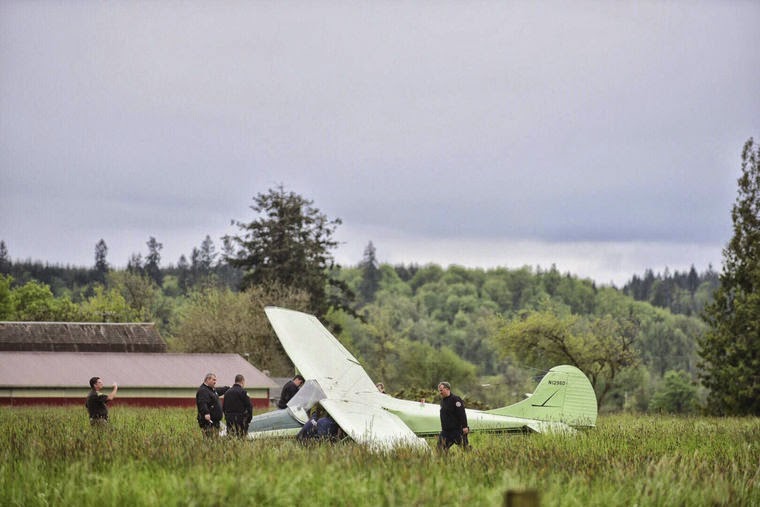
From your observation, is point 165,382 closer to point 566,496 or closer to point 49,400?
point 49,400

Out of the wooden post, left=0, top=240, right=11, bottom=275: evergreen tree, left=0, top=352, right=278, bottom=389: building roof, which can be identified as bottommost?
left=0, top=352, right=278, bottom=389: building roof

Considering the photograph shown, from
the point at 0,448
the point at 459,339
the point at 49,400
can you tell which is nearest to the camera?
the point at 0,448

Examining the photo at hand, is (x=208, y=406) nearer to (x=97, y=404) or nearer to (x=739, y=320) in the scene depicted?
(x=97, y=404)

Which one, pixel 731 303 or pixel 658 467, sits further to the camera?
pixel 731 303

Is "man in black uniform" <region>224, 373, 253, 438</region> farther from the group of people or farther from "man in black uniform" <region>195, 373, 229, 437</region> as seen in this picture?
"man in black uniform" <region>195, 373, 229, 437</region>

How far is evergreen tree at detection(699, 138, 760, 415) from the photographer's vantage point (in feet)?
141

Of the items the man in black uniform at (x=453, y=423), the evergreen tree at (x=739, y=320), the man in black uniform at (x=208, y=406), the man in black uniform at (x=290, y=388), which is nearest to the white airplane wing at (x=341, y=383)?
the man in black uniform at (x=453, y=423)

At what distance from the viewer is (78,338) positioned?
6638cm

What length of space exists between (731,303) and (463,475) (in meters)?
38.4

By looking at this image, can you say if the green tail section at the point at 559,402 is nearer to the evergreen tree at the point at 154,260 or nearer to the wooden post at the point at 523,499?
the wooden post at the point at 523,499

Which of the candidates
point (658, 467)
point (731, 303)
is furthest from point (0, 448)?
point (731, 303)

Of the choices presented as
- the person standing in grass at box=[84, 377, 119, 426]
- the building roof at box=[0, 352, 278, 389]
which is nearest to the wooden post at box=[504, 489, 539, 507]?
the person standing in grass at box=[84, 377, 119, 426]

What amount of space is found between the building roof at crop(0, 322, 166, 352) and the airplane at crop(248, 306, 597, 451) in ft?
158

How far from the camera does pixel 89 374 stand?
5334 centimetres
